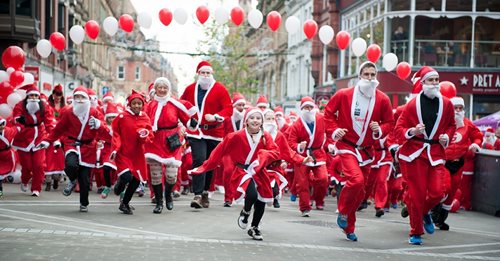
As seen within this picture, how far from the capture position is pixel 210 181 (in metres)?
15.3

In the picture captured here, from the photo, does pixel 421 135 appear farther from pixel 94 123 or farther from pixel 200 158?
pixel 94 123

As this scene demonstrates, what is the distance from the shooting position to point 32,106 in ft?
53.0

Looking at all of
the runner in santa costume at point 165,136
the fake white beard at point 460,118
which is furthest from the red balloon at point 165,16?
the fake white beard at point 460,118

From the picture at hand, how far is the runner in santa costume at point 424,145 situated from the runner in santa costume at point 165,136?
3.76 m

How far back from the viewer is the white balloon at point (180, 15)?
77.2 ft

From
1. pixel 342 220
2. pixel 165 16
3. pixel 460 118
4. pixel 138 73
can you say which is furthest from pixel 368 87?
pixel 138 73

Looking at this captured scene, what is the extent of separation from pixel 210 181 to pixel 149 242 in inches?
209

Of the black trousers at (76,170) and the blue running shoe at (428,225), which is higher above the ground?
the black trousers at (76,170)

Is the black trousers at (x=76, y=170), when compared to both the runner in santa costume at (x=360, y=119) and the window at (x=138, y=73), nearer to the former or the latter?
the runner in santa costume at (x=360, y=119)

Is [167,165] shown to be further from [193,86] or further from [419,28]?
[419,28]

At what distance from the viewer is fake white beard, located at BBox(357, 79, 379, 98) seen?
11492 millimetres

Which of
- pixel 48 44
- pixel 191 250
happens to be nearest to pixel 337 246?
pixel 191 250

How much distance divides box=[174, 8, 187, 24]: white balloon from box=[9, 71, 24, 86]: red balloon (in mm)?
4775

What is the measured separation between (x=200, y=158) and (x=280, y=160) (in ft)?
11.1
